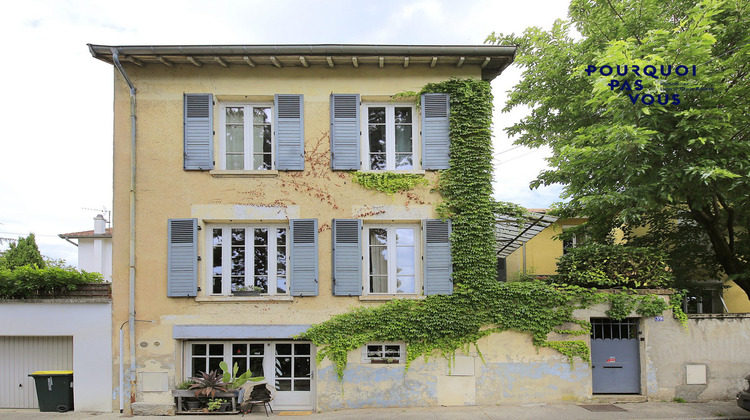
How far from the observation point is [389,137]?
36.4 feet

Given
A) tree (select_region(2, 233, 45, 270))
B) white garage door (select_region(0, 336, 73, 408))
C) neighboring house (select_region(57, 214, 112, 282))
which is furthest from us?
neighboring house (select_region(57, 214, 112, 282))

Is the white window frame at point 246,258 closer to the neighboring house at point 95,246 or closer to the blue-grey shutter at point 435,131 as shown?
the blue-grey shutter at point 435,131

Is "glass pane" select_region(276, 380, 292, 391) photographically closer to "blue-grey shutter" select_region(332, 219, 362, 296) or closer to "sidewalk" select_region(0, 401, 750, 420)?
"sidewalk" select_region(0, 401, 750, 420)

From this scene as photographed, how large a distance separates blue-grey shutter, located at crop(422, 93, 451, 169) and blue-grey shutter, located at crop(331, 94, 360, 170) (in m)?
1.48

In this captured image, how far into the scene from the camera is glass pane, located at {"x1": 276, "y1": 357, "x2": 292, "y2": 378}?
1056 centimetres

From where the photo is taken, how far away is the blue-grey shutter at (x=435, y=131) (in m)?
10.7

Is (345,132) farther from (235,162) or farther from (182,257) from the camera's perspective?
(182,257)

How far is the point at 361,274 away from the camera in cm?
1053

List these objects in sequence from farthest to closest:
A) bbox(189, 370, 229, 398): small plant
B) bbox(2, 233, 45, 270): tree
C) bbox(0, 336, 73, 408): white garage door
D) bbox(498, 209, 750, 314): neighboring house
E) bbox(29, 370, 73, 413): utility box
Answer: bbox(2, 233, 45, 270): tree
bbox(498, 209, 750, 314): neighboring house
bbox(0, 336, 73, 408): white garage door
bbox(29, 370, 73, 413): utility box
bbox(189, 370, 229, 398): small plant

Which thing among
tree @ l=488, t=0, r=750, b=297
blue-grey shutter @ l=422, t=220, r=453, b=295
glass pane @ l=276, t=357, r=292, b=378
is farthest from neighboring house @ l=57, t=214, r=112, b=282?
tree @ l=488, t=0, r=750, b=297

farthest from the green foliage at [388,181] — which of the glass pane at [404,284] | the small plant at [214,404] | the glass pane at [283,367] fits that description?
the small plant at [214,404]

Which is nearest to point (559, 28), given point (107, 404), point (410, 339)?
point (410, 339)

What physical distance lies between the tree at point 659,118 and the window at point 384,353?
5.20m

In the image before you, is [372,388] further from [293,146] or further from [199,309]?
[293,146]
